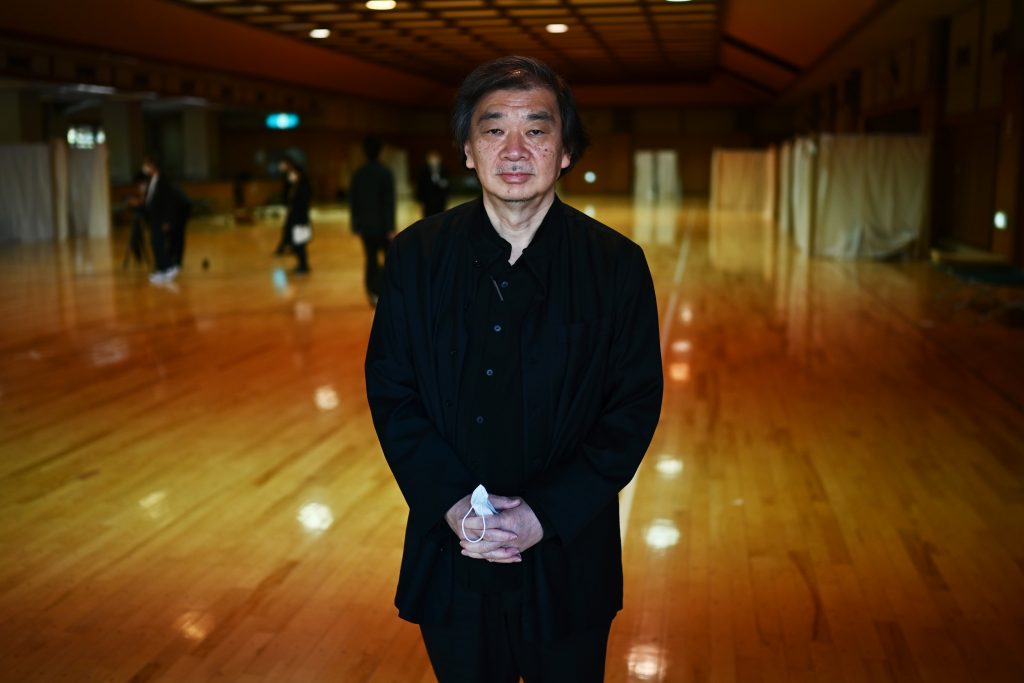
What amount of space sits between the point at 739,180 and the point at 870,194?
12.9 metres

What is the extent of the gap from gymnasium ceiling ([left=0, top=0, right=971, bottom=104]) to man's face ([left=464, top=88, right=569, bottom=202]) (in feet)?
40.4

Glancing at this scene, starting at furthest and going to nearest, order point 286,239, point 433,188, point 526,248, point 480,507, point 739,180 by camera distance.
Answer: point 739,180 < point 286,239 < point 433,188 < point 526,248 < point 480,507

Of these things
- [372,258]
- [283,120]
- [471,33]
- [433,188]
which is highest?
[471,33]

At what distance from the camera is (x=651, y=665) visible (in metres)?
3.23

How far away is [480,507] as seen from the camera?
6.08 feet

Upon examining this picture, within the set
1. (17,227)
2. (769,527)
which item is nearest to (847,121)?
(17,227)

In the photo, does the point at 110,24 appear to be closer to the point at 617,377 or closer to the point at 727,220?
the point at 727,220

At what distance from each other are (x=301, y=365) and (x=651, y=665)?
5086 mm

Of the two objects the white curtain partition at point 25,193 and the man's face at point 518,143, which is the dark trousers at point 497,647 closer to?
the man's face at point 518,143

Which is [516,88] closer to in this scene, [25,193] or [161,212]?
[161,212]

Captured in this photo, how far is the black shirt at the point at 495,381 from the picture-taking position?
1.91 metres

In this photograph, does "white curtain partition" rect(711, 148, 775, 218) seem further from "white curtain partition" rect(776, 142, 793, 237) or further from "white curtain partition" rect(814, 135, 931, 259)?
"white curtain partition" rect(814, 135, 931, 259)

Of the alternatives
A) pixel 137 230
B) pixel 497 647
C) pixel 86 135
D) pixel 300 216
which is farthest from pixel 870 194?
pixel 86 135

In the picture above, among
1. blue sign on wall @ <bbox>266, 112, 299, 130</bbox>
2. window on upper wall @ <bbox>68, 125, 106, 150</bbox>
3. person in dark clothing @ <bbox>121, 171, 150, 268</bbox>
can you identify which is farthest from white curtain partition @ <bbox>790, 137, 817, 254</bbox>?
window on upper wall @ <bbox>68, 125, 106, 150</bbox>
